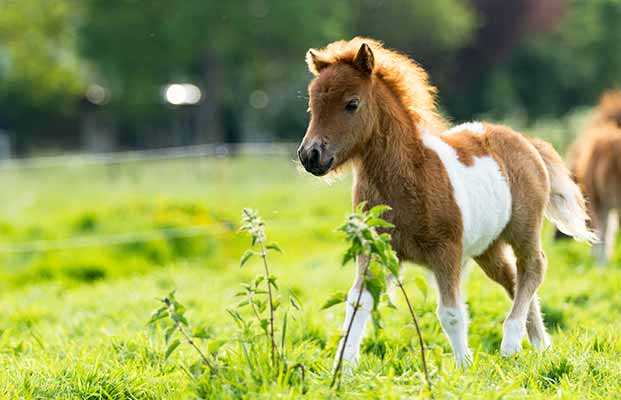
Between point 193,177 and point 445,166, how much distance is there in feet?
36.9

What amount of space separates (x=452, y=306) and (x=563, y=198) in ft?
5.25

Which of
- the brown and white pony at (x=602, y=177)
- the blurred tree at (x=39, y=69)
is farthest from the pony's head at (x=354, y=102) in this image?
the blurred tree at (x=39, y=69)

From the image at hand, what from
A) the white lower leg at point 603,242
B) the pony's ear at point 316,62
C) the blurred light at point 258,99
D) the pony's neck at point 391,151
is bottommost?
the blurred light at point 258,99

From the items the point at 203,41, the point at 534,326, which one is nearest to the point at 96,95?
the point at 203,41

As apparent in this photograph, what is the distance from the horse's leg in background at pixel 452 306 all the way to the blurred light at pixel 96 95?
38.6 metres

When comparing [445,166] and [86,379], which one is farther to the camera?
[445,166]

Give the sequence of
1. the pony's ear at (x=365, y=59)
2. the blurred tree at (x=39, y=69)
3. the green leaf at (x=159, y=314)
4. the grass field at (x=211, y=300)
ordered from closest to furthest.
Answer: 1. the green leaf at (x=159, y=314)
2. the grass field at (x=211, y=300)
3. the pony's ear at (x=365, y=59)
4. the blurred tree at (x=39, y=69)

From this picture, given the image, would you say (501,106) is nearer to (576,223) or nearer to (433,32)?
(433,32)

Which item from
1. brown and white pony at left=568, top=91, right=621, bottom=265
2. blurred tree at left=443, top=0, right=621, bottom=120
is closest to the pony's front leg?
brown and white pony at left=568, top=91, right=621, bottom=265

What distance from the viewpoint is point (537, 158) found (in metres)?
5.39

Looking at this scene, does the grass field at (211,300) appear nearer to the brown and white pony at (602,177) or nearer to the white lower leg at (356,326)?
the white lower leg at (356,326)

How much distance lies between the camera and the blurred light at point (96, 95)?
41.5 metres

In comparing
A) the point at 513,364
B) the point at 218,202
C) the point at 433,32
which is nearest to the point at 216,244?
the point at 218,202

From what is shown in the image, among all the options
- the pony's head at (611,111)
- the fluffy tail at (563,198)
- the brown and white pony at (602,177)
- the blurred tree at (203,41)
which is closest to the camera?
the fluffy tail at (563,198)
